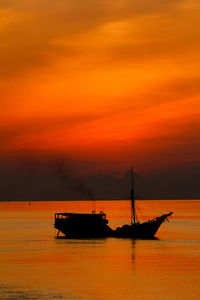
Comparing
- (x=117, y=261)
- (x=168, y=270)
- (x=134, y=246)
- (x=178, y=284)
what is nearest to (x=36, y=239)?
(x=134, y=246)

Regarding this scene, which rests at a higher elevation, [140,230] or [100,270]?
[140,230]

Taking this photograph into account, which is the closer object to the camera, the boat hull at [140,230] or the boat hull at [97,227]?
the boat hull at [97,227]

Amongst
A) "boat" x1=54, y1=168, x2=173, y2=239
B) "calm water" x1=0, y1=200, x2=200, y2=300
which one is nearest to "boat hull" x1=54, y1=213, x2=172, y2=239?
"boat" x1=54, y1=168, x2=173, y2=239

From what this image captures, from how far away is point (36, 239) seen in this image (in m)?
112

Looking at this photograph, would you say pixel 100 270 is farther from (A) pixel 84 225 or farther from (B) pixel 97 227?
(A) pixel 84 225

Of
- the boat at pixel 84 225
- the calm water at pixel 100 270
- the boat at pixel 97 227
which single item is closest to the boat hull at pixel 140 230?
the boat at pixel 97 227

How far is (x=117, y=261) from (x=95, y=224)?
103 feet

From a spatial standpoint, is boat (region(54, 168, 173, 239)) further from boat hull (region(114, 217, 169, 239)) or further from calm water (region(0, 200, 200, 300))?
calm water (region(0, 200, 200, 300))

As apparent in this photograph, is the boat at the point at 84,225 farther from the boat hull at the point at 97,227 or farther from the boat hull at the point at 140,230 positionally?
the boat hull at the point at 140,230

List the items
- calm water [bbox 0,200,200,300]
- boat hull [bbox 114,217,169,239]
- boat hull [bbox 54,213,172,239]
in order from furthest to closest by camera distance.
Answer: boat hull [bbox 114,217,169,239]
boat hull [bbox 54,213,172,239]
calm water [bbox 0,200,200,300]

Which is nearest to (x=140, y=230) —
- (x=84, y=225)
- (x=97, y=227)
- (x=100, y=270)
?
(x=97, y=227)

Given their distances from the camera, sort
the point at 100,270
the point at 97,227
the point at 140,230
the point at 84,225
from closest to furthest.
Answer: the point at 100,270, the point at 140,230, the point at 97,227, the point at 84,225

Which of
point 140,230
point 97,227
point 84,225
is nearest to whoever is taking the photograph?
point 140,230

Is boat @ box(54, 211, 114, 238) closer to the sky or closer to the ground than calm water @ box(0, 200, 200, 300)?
closer to the sky
